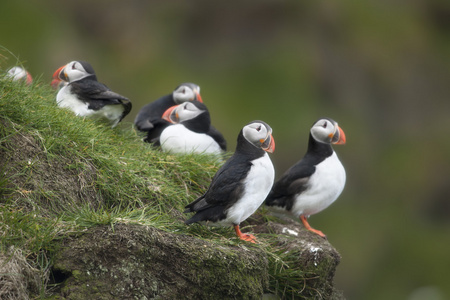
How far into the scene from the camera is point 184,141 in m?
7.22

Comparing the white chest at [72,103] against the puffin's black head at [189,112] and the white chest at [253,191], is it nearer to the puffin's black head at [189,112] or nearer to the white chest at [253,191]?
the puffin's black head at [189,112]

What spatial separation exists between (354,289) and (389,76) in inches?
211

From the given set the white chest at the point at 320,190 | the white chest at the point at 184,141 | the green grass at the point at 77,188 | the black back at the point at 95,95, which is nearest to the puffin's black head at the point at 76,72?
the black back at the point at 95,95

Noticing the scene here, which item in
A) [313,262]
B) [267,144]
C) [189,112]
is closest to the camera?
[313,262]

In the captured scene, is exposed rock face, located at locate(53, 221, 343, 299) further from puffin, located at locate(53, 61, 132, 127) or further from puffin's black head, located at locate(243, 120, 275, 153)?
puffin, located at locate(53, 61, 132, 127)

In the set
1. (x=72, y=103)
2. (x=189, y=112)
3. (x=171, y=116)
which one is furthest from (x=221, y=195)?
(x=171, y=116)

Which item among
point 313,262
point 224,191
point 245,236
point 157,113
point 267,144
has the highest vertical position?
point 267,144

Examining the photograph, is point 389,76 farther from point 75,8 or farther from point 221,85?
point 75,8

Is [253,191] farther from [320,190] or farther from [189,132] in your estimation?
[189,132]

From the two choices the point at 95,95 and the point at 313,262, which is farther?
the point at 95,95

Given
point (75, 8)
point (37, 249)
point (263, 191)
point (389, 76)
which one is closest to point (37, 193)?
point (37, 249)

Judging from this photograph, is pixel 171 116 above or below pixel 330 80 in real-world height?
above

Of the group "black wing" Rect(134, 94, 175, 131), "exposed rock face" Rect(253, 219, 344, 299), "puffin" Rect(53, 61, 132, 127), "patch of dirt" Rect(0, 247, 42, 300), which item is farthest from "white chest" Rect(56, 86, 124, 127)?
"patch of dirt" Rect(0, 247, 42, 300)

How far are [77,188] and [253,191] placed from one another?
1.10 m
